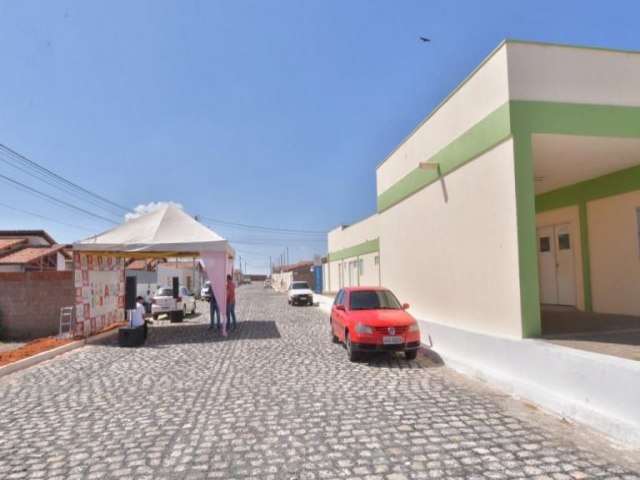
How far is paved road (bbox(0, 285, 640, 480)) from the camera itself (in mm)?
4266

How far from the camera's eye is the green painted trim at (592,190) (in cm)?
1031

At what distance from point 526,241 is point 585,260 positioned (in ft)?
17.5

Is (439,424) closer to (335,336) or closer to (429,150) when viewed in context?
(335,336)

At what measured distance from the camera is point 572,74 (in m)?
8.11

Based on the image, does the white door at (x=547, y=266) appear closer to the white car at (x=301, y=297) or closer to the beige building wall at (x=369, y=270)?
the beige building wall at (x=369, y=270)

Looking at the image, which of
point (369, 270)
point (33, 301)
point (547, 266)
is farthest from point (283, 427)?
point (369, 270)

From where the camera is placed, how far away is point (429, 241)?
11.8 metres

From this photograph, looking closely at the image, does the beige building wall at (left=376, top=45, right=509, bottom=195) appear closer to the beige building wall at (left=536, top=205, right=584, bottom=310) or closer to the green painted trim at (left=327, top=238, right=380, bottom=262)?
the beige building wall at (left=536, top=205, right=584, bottom=310)

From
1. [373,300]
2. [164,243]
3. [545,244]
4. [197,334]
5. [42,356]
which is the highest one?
[164,243]

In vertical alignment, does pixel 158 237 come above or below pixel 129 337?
above

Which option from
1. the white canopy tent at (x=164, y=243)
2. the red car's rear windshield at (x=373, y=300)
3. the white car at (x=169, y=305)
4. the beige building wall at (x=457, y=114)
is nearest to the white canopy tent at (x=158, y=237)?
the white canopy tent at (x=164, y=243)

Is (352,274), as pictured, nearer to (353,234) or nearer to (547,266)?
(353,234)

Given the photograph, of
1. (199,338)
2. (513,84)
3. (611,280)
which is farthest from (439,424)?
(199,338)

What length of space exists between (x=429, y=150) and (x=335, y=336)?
18.0 feet
